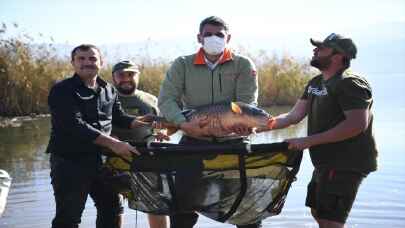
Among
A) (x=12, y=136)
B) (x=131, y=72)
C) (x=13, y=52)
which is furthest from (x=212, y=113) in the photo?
(x=13, y=52)

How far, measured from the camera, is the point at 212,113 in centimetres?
470

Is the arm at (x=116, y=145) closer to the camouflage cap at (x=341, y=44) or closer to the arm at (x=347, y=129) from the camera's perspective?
the arm at (x=347, y=129)

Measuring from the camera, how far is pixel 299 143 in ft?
15.2

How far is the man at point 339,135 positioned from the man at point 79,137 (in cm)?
150

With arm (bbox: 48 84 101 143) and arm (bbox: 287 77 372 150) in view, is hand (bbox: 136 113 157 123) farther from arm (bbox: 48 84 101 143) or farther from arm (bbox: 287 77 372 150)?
arm (bbox: 287 77 372 150)

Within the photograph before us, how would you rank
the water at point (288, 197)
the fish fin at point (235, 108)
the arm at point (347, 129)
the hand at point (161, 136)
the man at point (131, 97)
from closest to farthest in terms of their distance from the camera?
the arm at point (347, 129) < the fish fin at point (235, 108) < the hand at point (161, 136) < the man at point (131, 97) < the water at point (288, 197)

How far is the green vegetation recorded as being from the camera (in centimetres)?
1852

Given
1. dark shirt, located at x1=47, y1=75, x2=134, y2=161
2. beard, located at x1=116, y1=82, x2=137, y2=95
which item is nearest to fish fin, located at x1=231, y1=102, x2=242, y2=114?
dark shirt, located at x1=47, y1=75, x2=134, y2=161

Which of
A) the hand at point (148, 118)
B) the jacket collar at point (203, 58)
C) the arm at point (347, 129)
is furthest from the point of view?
the hand at point (148, 118)

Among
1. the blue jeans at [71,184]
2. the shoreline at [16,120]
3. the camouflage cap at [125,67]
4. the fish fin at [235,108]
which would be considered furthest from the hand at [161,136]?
the shoreline at [16,120]

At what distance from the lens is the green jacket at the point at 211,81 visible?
4977 millimetres

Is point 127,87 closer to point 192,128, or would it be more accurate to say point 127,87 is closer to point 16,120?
point 192,128

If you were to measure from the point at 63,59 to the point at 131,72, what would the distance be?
14659 millimetres

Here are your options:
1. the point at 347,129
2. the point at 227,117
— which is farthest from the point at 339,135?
the point at 227,117
